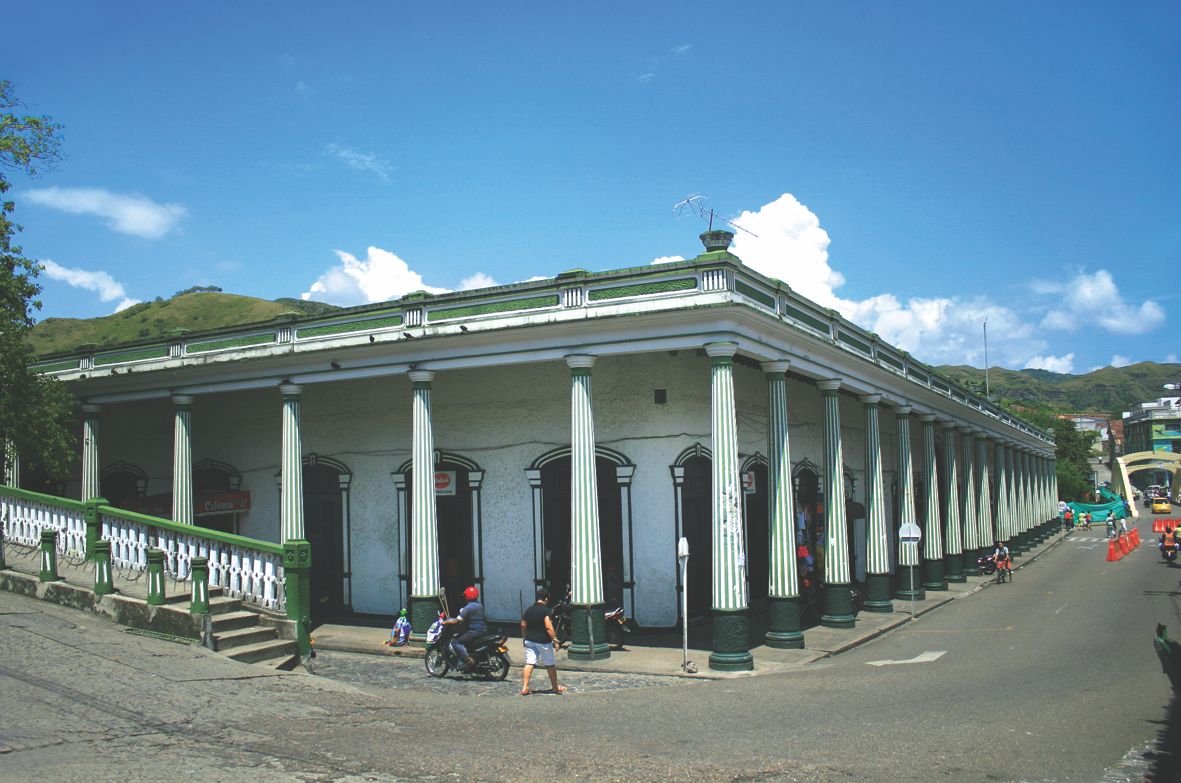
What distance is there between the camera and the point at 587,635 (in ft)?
51.5

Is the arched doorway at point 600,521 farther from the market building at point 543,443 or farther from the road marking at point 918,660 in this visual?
the road marking at point 918,660

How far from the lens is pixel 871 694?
12352mm

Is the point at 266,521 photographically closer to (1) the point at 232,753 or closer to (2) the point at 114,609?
(2) the point at 114,609

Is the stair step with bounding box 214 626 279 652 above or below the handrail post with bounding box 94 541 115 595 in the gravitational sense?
below

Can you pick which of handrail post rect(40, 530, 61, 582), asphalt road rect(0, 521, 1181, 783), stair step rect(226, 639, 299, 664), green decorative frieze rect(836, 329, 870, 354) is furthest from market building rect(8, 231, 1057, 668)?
handrail post rect(40, 530, 61, 582)

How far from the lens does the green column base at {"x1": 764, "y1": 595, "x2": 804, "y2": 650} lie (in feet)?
54.1

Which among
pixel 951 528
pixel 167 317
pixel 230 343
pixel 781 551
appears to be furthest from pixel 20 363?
pixel 167 317

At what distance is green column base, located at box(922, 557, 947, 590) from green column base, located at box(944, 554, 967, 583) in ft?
7.83

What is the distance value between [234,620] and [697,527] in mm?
9839

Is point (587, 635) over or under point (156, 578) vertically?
under

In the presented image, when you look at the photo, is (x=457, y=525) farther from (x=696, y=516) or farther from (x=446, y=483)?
(x=696, y=516)

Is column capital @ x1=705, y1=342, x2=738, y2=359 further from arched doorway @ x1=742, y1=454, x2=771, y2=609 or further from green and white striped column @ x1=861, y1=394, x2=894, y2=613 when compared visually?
green and white striped column @ x1=861, y1=394, x2=894, y2=613

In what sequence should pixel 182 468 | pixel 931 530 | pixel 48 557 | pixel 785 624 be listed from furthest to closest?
pixel 931 530
pixel 182 468
pixel 785 624
pixel 48 557

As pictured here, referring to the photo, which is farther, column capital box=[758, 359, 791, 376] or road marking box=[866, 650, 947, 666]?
column capital box=[758, 359, 791, 376]
